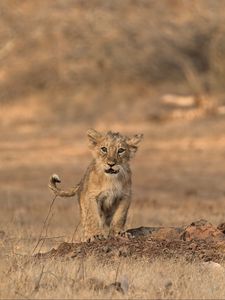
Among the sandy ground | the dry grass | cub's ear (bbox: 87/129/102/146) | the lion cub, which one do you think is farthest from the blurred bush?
the dry grass

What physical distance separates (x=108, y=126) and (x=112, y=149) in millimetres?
23700

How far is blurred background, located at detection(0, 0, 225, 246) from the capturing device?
18.3 metres

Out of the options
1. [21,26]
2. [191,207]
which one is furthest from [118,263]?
[191,207]

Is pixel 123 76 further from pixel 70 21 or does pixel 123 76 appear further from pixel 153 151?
pixel 70 21

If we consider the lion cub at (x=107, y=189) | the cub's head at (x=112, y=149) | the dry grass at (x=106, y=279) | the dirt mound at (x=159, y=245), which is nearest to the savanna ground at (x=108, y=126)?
the dry grass at (x=106, y=279)

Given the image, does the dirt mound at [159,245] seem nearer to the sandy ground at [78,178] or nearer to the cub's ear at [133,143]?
the sandy ground at [78,178]

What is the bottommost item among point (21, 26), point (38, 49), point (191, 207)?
point (191, 207)

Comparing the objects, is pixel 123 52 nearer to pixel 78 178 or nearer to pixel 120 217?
pixel 78 178

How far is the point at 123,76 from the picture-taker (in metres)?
43.0

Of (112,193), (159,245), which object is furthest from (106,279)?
(112,193)

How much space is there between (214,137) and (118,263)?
852 inches

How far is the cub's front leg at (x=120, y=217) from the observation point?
34.2ft

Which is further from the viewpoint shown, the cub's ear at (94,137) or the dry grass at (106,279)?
the cub's ear at (94,137)

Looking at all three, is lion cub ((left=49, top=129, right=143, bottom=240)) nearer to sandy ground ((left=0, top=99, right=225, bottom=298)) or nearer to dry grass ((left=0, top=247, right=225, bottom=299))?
sandy ground ((left=0, top=99, right=225, bottom=298))
